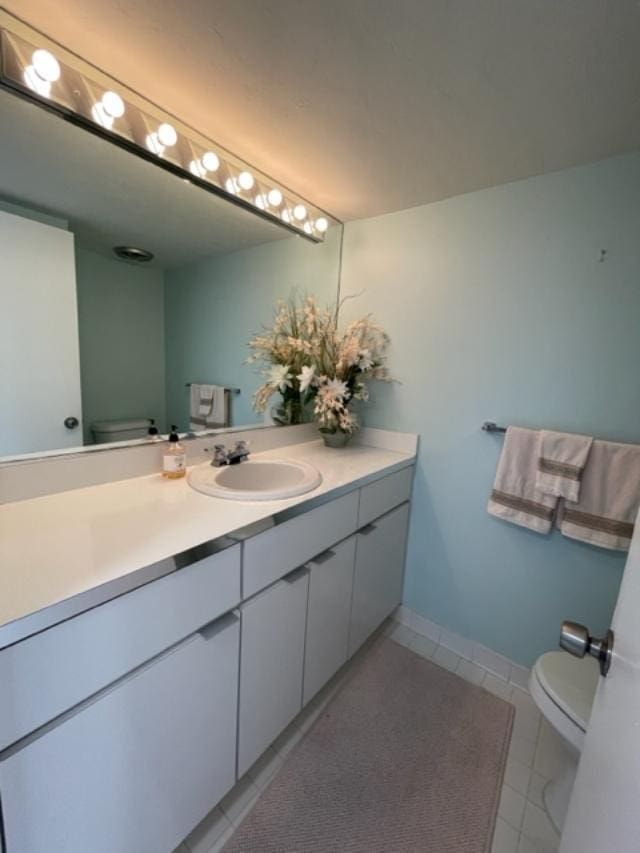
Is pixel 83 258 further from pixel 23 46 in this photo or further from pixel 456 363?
pixel 456 363

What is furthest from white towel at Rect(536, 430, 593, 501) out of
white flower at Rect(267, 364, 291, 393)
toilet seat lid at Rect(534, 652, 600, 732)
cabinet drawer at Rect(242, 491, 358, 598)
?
white flower at Rect(267, 364, 291, 393)

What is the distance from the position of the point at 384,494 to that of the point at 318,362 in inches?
27.7

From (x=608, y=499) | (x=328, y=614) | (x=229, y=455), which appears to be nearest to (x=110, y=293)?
(x=229, y=455)

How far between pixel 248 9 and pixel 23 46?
569mm

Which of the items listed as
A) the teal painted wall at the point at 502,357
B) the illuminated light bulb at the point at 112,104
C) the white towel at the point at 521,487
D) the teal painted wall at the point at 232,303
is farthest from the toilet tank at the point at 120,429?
the white towel at the point at 521,487

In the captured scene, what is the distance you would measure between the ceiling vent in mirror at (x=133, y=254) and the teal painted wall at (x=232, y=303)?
0.27ft

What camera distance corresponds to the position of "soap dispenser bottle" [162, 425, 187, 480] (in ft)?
3.93

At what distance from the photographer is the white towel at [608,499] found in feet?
3.88

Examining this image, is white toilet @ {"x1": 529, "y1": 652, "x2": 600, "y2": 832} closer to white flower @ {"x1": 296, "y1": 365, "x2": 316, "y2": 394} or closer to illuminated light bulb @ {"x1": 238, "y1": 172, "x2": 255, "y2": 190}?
white flower @ {"x1": 296, "y1": 365, "x2": 316, "y2": 394}

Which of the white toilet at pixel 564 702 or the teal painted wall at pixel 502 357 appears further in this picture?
the teal painted wall at pixel 502 357

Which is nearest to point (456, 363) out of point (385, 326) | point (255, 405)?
point (385, 326)

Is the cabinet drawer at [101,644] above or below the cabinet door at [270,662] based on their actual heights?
above

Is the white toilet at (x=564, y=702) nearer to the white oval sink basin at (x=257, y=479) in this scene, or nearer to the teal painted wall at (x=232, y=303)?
the white oval sink basin at (x=257, y=479)

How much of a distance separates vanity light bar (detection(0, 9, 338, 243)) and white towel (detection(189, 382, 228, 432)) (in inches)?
28.8
